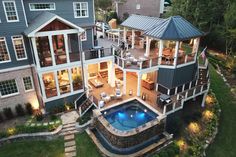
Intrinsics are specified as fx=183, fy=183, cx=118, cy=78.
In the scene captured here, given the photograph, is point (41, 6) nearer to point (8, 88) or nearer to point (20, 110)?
point (8, 88)

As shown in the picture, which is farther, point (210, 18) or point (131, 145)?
point (210, 18)

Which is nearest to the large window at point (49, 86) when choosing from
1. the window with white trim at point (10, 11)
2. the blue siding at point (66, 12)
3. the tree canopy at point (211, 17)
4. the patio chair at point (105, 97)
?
the patio chair at point (105, 97)

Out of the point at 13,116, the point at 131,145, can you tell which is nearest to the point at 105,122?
the point at 131,145

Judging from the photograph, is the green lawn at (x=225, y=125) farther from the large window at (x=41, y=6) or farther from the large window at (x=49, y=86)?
the large window at (x=41, y=6)

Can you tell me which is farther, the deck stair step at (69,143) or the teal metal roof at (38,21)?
the teal metal roof at (38,21)

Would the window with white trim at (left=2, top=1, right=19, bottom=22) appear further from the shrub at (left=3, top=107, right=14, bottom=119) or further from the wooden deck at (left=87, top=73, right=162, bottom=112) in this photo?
the wooden deck at (left=87, top=73, right=162, bottom=112)

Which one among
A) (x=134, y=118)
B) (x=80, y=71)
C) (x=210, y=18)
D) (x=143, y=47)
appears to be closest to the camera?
(x=134, y=118)

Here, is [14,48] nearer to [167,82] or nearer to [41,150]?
[41,150]
